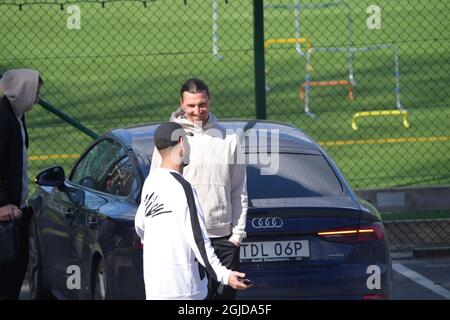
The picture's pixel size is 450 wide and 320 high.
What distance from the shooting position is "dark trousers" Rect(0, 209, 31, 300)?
8.34 m

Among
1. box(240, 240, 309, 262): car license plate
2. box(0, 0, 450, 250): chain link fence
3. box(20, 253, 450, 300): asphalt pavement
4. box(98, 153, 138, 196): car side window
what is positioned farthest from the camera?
box(0, 0, 450, 250): chain link fence

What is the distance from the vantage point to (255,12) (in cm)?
1202

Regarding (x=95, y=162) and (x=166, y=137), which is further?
(x=95, y=162)

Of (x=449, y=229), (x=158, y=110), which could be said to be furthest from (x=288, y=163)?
(x=158, y=110)

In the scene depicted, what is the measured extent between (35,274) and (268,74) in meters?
14.3

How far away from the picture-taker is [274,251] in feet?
24.8

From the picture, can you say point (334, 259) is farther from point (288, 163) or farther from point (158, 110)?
point (158, 110)

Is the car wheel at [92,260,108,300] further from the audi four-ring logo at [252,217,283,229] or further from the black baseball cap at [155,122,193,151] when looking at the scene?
the black baseball cap at [155,122,193,151]

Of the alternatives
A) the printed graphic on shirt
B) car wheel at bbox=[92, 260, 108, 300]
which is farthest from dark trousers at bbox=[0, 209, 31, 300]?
the printed graphic on shirt

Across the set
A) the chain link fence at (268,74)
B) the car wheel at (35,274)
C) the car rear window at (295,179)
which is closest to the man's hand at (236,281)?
the car rear window at (295,179)

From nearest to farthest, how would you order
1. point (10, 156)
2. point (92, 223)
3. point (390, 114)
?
point (10, 156), point (92, 223), point (390, 114)

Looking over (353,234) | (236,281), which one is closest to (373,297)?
(353,234)

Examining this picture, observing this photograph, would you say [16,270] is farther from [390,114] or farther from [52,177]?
[390,114]

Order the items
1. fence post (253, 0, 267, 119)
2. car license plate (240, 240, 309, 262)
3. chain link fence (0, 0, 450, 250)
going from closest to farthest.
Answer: car license plate (240, 240, 309, 262), fence post (253, 0, 267, 119), chain link fence (0, 0, 450, 250)
